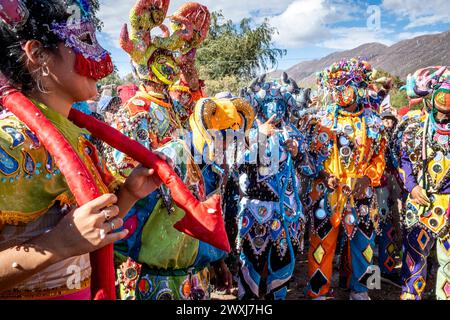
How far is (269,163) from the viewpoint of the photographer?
3316 millimetres

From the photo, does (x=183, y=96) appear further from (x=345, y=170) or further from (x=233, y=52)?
(x=233, y=52)

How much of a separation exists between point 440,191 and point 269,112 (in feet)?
4.93

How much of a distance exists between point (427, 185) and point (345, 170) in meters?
0.66

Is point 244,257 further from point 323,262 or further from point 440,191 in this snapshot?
point 440,191

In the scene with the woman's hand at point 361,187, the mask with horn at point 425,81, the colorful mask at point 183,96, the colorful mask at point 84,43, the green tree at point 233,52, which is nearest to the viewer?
the colorful mask at point 84,43

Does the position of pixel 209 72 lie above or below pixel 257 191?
above

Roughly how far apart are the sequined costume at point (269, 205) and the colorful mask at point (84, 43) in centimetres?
Answer: 202

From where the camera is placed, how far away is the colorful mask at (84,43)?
1.24m

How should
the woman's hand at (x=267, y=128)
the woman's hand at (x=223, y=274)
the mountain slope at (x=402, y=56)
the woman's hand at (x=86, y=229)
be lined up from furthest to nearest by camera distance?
1. the mountain slope at (x=402, y=56)
2. the woman's hand at (x=267, y=128)
3. the woman's hand at (x=223, y=274)
4. the woman's hand at (x=86, y=229)

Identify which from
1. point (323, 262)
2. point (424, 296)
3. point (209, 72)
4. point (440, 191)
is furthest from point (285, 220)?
point (209, 72)

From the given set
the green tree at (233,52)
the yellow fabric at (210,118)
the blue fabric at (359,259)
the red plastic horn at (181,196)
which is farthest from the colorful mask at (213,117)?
the green tree at (233,52)

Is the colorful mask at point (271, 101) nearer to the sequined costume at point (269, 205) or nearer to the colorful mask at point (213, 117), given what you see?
the sequined costume at point (269, 205)

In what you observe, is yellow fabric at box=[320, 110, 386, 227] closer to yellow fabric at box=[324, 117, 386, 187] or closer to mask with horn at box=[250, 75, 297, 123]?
yellow fabric at box=[324, 117, 386, 187]
